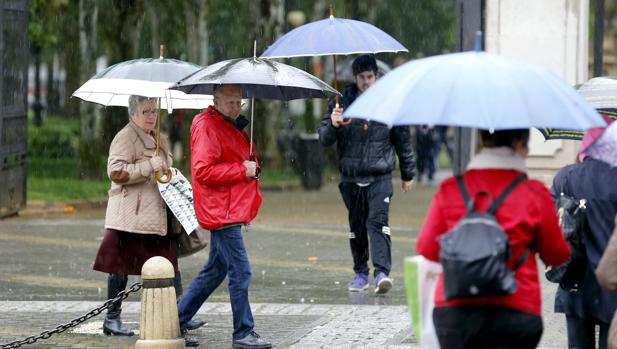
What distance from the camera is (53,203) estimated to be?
19344 millimetres

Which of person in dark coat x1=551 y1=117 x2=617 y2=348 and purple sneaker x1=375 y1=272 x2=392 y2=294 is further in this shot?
purple sneaker x1=375 y1=272 x2=392 y2=294

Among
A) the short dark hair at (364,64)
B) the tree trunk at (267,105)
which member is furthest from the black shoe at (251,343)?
the tree trunk at (267,105)

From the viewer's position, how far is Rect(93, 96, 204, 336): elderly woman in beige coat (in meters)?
8.88

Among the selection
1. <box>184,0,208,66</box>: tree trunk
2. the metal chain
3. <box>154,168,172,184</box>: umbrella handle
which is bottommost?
the metal chain

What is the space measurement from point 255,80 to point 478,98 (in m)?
3.47

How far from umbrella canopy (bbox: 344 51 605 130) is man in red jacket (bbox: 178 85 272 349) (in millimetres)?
3229

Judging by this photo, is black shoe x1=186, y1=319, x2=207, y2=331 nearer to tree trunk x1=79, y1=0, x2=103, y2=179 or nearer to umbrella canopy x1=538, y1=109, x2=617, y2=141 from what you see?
umbrella canopy x1=538, y1=109, x2=617, y2=141

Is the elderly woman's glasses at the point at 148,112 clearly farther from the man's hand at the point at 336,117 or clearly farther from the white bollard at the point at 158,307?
the man's hand at the point at 336,117

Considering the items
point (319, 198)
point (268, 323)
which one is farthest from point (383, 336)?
point (319, 198)

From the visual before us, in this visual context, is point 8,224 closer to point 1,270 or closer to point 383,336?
point 1,270

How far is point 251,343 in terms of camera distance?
27.5 ft

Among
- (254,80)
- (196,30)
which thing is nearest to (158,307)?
(254,80)

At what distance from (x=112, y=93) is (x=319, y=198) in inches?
561

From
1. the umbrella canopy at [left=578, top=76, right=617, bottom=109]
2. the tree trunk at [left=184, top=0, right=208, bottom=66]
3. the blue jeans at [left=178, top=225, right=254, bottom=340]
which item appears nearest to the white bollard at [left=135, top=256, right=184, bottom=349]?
the blue jeans at [left=178, top=225, right=254, bottom=340]
